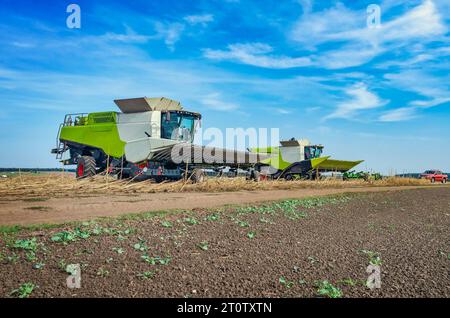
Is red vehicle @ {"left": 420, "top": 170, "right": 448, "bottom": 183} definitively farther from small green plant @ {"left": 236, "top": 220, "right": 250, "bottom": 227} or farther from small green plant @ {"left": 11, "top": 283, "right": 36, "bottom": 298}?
small green plant @ {"left": 11, "top": 283, "right": 36, "bottom": 298}

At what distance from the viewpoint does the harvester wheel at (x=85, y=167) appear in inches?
757

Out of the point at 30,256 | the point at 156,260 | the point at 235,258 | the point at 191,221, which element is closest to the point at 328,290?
the point at 235,258

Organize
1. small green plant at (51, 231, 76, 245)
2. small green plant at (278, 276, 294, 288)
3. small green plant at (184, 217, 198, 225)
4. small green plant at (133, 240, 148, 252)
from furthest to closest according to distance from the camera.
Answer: small green plant at (184, 217, 198, 225)
small green plant at (51, 231, 76, 245)
small green plant at (133, 240, 148, 252)
small green plant at (278, 276, 294, 288)

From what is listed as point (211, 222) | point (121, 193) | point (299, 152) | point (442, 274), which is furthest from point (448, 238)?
point (299, 152)

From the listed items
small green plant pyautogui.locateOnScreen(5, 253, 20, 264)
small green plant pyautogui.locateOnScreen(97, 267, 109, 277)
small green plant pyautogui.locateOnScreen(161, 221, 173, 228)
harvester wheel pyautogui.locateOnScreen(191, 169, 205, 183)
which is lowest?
small green plant pyautogui.locateOnScreen(97, 267, 109, 277)

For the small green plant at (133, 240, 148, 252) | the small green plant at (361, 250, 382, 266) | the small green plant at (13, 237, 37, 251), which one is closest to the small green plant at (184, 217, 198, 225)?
the small green plant at (133, 240, 148, 252)

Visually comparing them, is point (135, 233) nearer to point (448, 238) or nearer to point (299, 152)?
point (448, 238)

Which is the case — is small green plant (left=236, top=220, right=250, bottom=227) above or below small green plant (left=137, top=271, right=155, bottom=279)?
above

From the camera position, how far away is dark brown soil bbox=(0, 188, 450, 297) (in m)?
4.37

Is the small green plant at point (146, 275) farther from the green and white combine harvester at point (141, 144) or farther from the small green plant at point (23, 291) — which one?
the green and white combine harvester at point (141, 144)

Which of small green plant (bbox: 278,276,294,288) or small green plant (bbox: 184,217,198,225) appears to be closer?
small green plant (bbox: 278,276,294,288)

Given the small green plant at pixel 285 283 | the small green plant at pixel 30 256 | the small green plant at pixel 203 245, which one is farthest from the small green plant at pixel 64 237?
the small green plant at pixel 285 283
